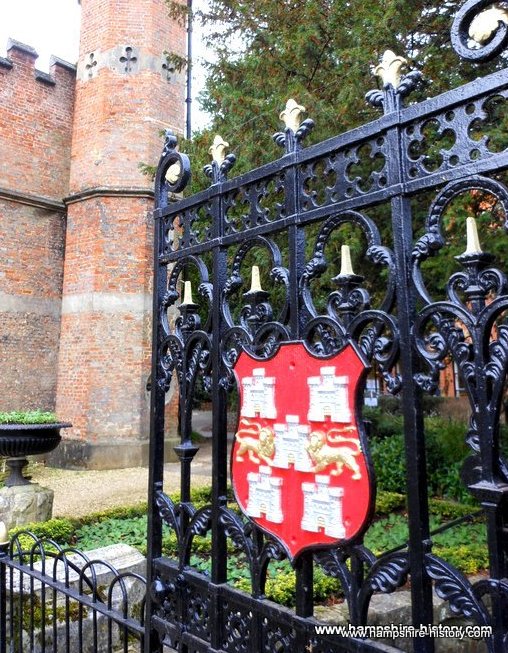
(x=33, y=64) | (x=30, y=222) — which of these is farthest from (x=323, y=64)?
(x=33, y=64)

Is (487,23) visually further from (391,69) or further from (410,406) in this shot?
(410,406)

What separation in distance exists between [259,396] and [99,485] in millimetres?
7862

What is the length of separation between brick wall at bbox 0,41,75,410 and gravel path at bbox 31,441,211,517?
213cm

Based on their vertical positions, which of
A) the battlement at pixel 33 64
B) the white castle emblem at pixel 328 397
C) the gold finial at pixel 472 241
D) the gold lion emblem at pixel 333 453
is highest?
the battlement at pixel 33 64

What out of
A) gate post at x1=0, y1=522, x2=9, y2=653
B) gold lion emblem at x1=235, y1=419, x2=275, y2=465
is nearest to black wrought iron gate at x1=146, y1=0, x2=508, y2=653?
gold lion emblem at x1=235, y1=419, x2=275, y2=465

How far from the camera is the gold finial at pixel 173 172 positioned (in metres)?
2.68

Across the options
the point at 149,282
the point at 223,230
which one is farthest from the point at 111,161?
the point at 223,230

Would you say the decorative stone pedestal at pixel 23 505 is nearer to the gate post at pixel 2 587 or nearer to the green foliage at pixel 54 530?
the green foliage at pixel 54 530

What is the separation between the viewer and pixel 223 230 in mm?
2424

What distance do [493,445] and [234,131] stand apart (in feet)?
21.7

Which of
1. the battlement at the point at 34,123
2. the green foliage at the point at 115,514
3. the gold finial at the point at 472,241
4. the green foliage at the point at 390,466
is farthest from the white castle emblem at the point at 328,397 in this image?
the battlement at the point at 34,123

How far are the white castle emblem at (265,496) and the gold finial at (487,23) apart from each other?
160 cm

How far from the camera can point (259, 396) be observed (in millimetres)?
2135

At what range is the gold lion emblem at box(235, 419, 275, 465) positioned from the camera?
2.07 meters
